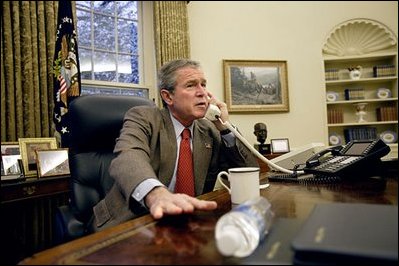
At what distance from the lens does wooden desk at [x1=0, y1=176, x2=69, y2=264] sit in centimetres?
188

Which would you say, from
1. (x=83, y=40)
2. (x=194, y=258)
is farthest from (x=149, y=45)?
(x=194, y=258)

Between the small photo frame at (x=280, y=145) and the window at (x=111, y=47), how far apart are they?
1598 mm

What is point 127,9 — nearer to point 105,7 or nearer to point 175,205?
point 105,7

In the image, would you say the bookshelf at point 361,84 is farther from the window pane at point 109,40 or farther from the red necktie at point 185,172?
the red necktie at point 185,172

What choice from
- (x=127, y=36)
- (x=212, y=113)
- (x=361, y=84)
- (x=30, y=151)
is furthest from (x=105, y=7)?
(x=361, y=84)

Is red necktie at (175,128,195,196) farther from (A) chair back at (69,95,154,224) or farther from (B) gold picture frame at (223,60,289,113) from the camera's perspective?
(B) gold picture frame at (223,60,289,113)

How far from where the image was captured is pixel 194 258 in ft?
1.57

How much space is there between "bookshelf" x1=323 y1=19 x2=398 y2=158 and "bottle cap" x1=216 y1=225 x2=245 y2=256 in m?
3.87

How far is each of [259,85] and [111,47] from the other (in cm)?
187

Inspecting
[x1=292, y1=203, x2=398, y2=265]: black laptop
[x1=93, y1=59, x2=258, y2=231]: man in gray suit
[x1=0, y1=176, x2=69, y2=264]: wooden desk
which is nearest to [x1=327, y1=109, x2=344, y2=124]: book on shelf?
[x1=93, y1=59, x2=258, y2=231]: man in gray suit

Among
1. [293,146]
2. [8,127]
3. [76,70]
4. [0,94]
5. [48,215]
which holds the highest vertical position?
[76,70]

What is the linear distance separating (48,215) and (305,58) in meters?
3.43

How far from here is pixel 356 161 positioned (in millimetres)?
1069

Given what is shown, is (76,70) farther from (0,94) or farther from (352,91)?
(352,91)
